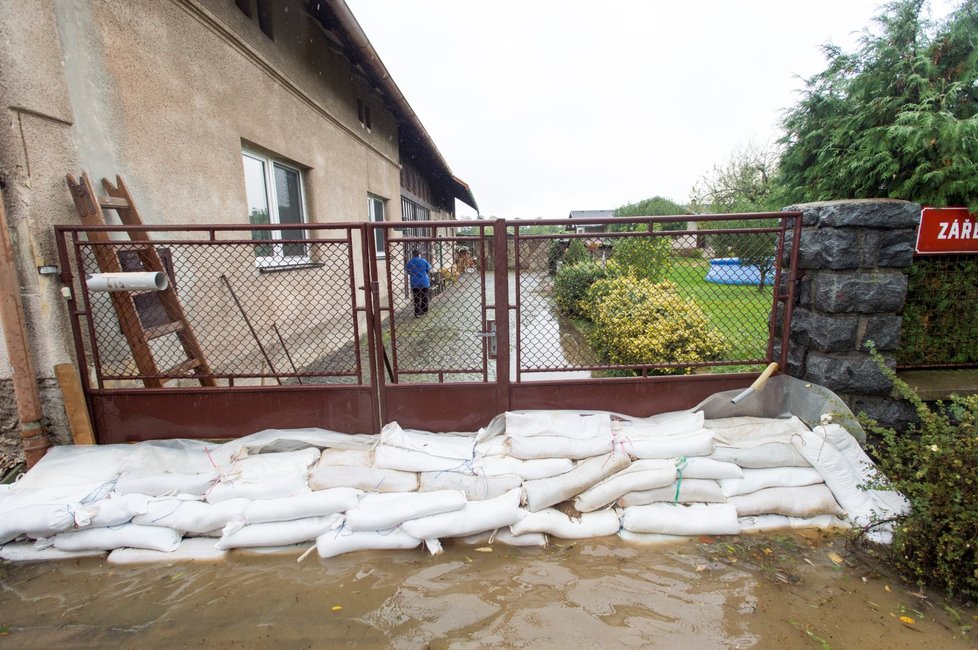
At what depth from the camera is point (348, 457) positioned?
274 cm

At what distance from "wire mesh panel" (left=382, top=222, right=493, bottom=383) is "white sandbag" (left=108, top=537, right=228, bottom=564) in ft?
4.54

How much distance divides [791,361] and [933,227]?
1.14m

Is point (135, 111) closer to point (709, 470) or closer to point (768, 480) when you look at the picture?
point (709, 470)

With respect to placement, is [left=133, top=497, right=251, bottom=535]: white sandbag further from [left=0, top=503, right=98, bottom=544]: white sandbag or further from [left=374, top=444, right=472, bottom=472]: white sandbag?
[left=374, top=444, right=472, bottom=472]: white sandbag

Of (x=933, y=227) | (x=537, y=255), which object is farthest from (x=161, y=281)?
(x=933, y=227)

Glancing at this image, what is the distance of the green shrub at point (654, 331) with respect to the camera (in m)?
3.77

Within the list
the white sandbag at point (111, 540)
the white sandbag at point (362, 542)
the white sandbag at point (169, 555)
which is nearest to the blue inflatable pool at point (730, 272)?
the white sandbag at point (362, 542)

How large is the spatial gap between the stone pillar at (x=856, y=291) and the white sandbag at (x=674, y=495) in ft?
3.66

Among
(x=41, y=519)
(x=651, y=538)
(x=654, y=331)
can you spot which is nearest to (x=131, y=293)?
(x=41, y=519)

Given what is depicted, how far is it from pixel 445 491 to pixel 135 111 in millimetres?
3307

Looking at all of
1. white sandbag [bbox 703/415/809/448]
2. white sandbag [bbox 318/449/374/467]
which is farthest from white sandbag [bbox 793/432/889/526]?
white sandbag [bbox 318/449/374/467]

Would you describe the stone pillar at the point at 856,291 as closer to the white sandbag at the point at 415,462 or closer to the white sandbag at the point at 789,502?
the white sandbag at the point at 789,502

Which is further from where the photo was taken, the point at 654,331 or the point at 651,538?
the point at 654,331

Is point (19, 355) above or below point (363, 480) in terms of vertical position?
above
